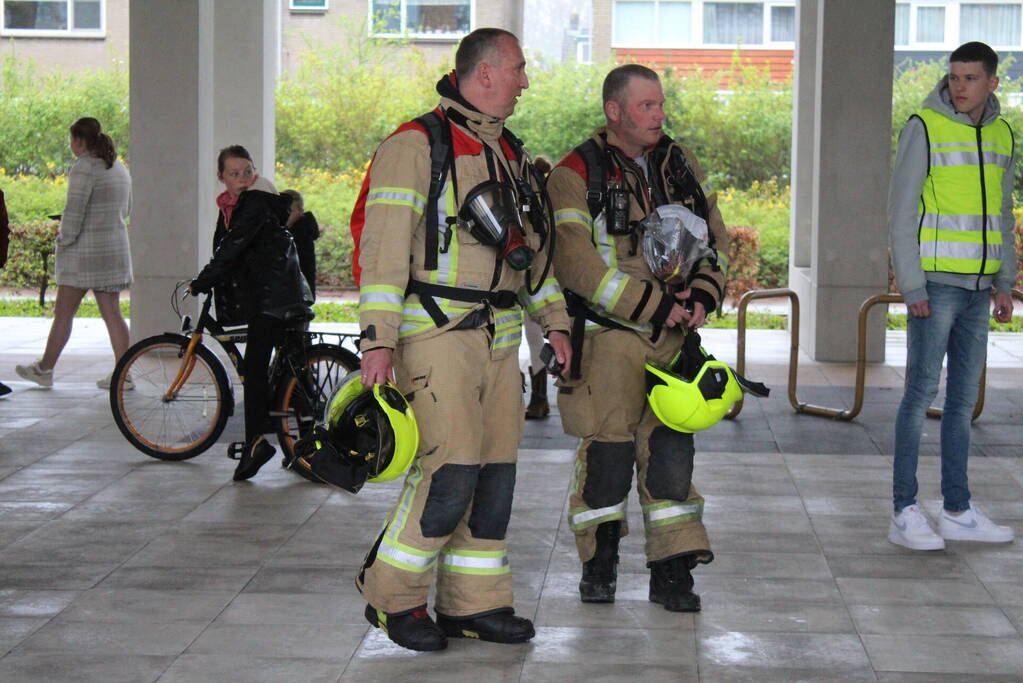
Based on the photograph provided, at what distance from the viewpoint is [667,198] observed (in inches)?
219

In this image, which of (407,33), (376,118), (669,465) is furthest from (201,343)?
(407,33)

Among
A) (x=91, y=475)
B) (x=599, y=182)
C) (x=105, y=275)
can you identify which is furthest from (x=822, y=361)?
(x=599, y=182)

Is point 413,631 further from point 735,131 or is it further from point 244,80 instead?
point 735,131

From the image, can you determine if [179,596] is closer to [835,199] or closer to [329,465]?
[329,465]

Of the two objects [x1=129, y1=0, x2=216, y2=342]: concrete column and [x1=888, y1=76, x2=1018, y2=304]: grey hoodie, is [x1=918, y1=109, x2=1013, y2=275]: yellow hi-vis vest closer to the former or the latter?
[x1=888, y1=76, x2=1018, y2=304]: grey hoodie

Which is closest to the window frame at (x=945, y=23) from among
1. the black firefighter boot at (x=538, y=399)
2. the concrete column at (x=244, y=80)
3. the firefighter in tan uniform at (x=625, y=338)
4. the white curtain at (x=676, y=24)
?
the white curtain at (x=676, y=24)

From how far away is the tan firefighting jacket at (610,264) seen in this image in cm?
532

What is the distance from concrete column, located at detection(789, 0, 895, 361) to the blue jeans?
592cm

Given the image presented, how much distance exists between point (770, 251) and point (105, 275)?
1084cm

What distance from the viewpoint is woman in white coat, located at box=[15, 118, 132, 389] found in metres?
10.5

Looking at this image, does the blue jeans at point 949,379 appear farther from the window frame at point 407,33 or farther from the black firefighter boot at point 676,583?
the window frame at point 407,33

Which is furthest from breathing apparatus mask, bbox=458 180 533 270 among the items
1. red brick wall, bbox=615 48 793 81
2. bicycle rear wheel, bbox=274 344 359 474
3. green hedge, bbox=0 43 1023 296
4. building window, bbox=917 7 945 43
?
building window, bbox=917 7 945 43

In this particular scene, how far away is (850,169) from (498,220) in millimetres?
8116

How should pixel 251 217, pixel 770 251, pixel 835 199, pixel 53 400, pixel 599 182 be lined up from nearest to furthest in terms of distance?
pixel 599 182, pixel 251 217, pixel 53 400, pixel 835 199, pixel 770 251
